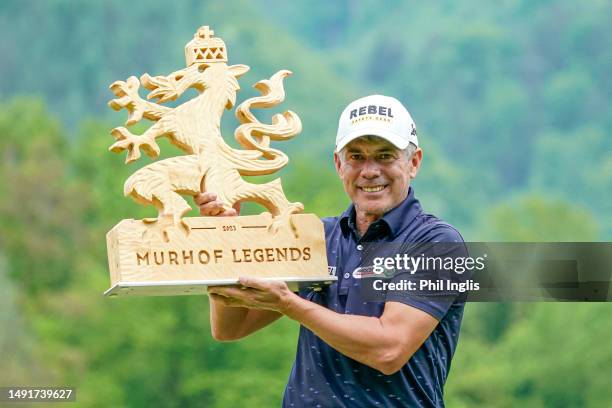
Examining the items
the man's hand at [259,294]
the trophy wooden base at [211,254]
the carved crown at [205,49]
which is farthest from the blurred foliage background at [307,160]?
the man's hand at [259,294]

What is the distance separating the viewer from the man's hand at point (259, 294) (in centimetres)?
547

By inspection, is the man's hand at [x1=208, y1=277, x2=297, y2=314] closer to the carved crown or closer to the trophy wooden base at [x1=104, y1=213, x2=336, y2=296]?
→ the trophy wooden base at [x1=104, y1=213, x2=336, y2=296]

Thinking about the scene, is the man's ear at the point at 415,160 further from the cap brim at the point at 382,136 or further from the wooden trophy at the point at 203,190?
the wooden trophy at the point at 203,190

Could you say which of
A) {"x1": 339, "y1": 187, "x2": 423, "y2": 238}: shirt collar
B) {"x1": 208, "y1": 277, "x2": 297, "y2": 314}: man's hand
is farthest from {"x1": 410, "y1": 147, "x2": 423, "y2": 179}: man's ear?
{"x1": 208, "y1": 277, "x2": 297, "y2": 314}: man's hand

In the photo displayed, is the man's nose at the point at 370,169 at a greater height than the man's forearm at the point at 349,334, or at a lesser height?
greater

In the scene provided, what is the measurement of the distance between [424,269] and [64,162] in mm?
39499

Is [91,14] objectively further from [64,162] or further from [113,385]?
[113,385]

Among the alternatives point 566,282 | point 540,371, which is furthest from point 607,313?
point 566,282

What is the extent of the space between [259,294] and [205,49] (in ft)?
4.40

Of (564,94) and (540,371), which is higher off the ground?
(564,94)

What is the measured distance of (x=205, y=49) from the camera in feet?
20.7

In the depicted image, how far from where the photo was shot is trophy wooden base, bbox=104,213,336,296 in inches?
223

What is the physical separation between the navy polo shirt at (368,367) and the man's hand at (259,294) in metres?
0.30

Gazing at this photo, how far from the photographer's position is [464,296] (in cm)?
577
